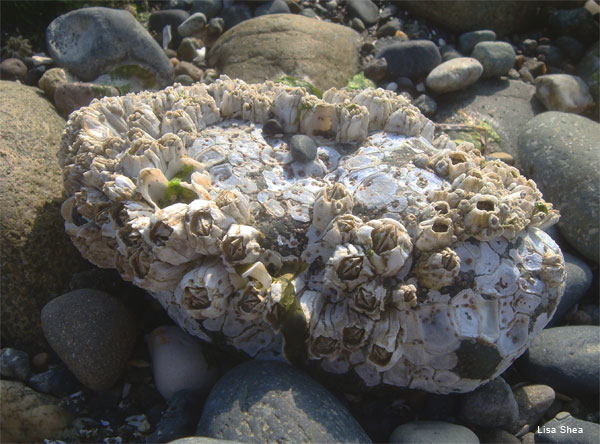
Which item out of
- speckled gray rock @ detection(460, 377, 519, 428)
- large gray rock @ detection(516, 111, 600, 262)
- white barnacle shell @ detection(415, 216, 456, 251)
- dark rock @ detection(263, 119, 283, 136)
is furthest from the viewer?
large gray rock @ detection(516, 111, 600, 262)

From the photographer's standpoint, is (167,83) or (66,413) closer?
(66,413)

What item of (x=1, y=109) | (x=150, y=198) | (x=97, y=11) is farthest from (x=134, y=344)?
(x=97, y=11)

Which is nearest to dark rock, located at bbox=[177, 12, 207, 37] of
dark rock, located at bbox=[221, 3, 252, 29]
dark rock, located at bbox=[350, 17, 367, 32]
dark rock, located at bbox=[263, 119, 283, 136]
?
dark rock, located at bbox=[221, 3, 252, 29]

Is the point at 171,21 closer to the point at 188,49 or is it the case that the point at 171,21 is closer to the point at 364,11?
the point at 188,49

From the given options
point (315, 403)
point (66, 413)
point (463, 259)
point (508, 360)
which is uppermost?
point (463, 259)

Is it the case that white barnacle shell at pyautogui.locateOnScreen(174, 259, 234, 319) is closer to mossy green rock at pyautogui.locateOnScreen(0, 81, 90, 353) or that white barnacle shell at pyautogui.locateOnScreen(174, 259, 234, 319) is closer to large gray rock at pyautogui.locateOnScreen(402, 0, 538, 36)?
mossy green rock at pyautogui.locateOnScreen(0, 81, 90, 353)

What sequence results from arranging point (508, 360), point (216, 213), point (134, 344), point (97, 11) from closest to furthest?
point (216, 213), point (508, 360), point (134, 344), point (97, 11)

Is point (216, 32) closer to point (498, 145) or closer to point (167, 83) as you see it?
point (167, 83)
